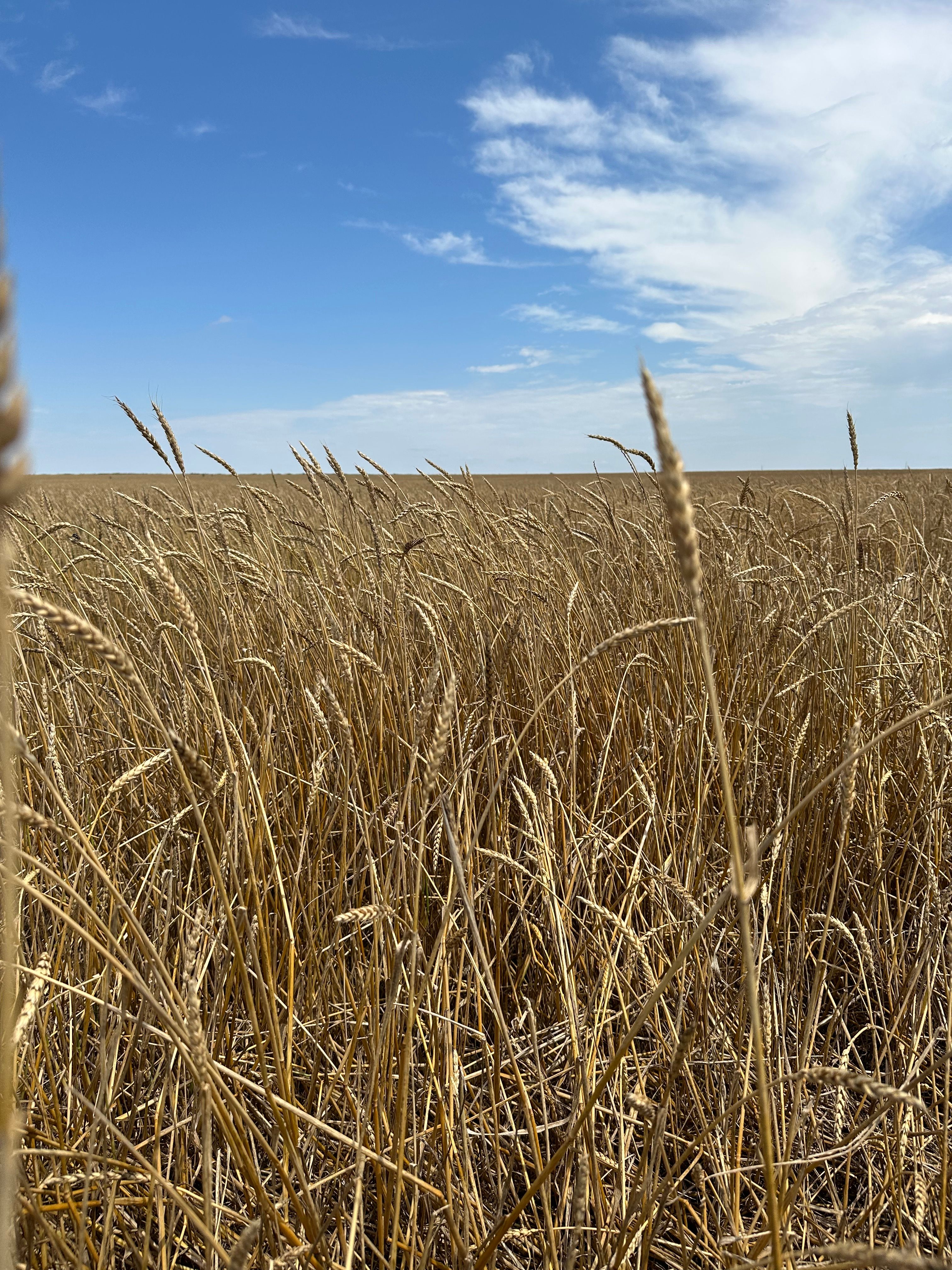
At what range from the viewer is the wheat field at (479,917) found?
36.5 inches

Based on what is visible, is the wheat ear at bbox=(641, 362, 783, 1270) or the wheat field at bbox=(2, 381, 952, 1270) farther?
the wheat field at bbox=(2, 381, 952, 1270)

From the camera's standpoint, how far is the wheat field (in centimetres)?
93

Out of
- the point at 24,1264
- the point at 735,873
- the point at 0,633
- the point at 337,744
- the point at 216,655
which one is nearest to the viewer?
the point at 0,633

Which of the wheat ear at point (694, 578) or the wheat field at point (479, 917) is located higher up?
the wheat ear at point (694, 578)

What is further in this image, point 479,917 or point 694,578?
point 479,917

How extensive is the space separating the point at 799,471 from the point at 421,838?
65.0 m

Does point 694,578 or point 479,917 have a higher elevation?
point 694,578

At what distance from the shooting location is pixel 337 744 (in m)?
1.99

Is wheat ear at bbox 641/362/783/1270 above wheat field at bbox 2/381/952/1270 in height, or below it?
above

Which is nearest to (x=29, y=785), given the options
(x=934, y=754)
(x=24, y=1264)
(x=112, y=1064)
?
(x=112, y=1064)

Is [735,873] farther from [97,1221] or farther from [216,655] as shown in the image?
[216,655]

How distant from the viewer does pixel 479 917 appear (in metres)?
1.72

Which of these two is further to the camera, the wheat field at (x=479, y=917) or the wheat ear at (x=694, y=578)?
the wheat field at (x=479, y=917)

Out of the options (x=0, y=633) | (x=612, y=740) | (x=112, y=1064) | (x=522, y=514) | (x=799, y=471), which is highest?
(x=799, y=471)
